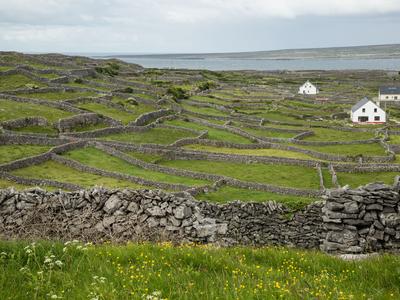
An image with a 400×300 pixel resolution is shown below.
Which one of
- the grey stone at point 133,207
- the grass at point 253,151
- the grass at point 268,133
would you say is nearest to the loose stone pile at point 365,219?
the grey stone at point 133,207

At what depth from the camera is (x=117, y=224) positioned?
17156 millimetres

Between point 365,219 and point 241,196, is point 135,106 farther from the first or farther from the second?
point 365,219

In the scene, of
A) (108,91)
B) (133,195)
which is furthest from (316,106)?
(133,195)

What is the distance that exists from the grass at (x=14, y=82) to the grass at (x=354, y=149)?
163 ft

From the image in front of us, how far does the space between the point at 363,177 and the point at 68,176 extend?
29525 mm

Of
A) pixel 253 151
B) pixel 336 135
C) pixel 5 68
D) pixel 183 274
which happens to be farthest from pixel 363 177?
pixel 5 68

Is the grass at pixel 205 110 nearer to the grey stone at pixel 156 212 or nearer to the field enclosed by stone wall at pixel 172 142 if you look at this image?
the field enclosed by stone wall at pixel 172 142

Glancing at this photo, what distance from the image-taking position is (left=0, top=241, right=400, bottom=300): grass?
8281mm

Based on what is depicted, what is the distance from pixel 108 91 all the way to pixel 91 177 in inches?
2004

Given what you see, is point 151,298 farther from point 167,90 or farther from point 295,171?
point 167,90

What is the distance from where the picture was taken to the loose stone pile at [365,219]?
1670 cm

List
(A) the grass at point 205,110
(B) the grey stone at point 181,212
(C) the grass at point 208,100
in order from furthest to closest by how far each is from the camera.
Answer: (C) the grass at point 208,100 < (A) the grass at point 205,110 < (B) the grey stone at point 181,212

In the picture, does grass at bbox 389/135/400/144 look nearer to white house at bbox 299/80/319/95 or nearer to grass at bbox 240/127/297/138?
grass at bbox 240/127/297/138

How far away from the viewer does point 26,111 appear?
67250 millimetres
